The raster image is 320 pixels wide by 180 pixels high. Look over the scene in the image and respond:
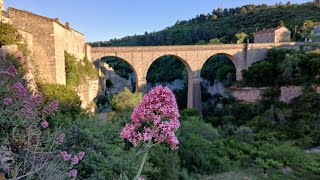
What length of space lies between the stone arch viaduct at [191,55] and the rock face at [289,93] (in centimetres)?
497

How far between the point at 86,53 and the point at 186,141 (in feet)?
38.8

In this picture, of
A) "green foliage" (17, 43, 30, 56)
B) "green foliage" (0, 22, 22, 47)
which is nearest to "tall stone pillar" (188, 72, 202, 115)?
"green foliage" (17, 43, 30, 56)

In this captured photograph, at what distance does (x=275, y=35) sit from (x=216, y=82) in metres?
11.5

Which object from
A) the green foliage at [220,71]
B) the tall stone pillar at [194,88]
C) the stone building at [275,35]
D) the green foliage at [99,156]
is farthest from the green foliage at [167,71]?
the green foliage at [99,156]

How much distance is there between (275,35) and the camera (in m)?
40.1

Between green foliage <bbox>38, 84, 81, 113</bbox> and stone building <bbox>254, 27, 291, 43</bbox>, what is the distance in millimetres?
34233

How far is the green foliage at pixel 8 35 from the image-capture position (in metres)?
11.2

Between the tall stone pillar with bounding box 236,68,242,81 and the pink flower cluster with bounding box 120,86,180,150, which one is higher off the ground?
the pink flower cluster with bounding box 120,86,180,150

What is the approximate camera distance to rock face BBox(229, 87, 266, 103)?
29203mm

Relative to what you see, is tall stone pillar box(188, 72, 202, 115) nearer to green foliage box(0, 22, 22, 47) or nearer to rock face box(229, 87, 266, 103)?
rock face box(229, 87, 266, 103)

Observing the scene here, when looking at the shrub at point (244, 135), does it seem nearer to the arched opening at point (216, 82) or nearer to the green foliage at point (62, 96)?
the arched opening at point (216, 82)

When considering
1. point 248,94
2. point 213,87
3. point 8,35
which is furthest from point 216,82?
point 8,35

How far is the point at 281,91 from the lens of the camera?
1093 inches

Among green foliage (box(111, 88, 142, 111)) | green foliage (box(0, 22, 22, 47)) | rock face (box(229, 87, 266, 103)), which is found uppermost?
green foliage (box(0, 22, 22, 47))
